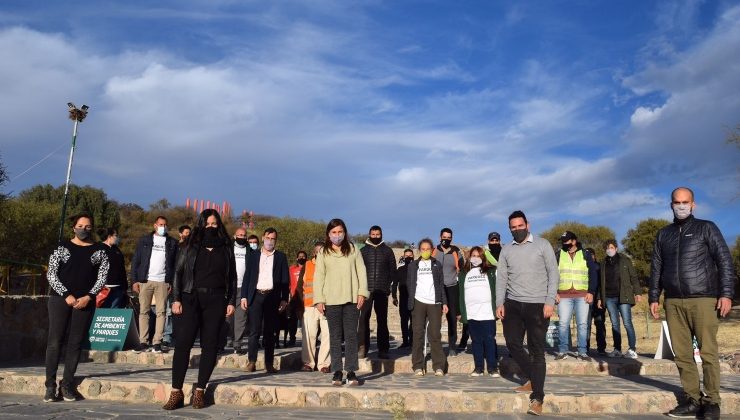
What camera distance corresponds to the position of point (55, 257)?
6.29 metres

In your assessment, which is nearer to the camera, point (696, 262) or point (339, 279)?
point (696, 262)

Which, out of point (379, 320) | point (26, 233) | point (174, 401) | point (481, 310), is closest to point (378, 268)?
point (379, 320)

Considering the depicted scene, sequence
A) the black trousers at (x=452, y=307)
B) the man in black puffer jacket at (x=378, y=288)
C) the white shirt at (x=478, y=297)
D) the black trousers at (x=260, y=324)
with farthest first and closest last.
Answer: the black trousers at (x=452, y=307) → the man in black puffer jacket at (x=378, y=288) → the white shirt at (x=478, y=297) → the black trousers at (x=260, y=324)

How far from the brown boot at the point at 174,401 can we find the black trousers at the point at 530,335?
3.56 meters

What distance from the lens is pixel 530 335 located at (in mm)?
6055

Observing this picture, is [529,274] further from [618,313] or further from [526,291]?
[618,313]

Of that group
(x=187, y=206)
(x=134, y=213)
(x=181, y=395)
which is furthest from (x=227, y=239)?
(x=187, y=206)

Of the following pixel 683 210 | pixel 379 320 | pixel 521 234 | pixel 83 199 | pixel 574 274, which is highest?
pixel 83 199

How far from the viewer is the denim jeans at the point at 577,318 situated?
9.02 m

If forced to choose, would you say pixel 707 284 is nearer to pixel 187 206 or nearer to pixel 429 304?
pixel 429 304

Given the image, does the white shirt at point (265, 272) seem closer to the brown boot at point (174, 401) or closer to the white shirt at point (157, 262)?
the white shirt at point (157, 262)

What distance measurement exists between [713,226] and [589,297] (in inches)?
142

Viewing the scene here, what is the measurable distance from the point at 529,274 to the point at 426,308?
2.35m

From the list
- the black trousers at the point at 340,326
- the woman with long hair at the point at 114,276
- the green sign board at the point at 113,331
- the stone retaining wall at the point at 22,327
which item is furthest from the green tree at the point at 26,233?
the black trousers at the point at 340,326
